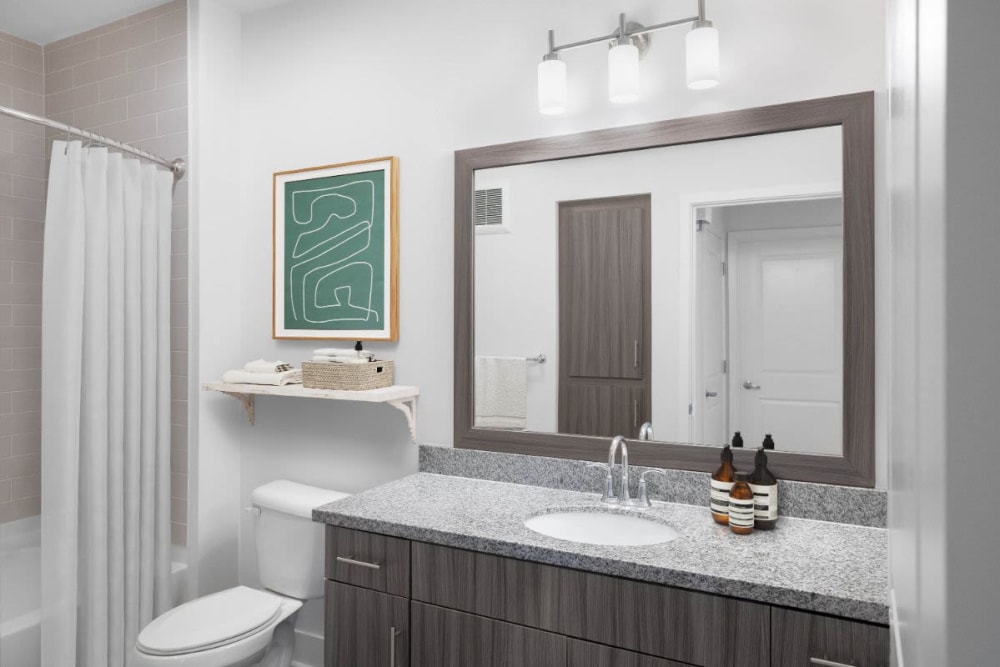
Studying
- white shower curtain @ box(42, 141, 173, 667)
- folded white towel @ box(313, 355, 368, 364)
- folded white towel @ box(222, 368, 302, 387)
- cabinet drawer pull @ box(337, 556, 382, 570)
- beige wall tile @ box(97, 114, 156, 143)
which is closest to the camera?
cabinet drawer pull @ box(337, 556, 382, 570)

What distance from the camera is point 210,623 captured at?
187 centimetres

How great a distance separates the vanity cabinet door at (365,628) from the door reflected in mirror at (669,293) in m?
0.65

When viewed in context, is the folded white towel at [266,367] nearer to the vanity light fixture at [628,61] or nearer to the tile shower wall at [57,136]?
the tile shower wall at [57,136]

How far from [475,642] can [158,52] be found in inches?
99.0

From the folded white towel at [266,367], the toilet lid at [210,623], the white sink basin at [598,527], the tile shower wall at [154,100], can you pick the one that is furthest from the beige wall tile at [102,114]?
the white sink basin at [598,527]

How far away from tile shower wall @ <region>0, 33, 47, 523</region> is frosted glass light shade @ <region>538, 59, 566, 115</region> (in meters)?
2.45

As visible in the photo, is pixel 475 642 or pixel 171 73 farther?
pixel 171 73

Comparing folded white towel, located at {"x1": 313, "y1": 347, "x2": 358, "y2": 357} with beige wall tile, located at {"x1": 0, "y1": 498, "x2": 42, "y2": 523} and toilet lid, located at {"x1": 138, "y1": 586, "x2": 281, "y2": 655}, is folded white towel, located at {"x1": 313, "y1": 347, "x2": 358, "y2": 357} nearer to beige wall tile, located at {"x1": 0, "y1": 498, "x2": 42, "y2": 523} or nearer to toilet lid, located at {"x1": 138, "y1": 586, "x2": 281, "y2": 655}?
toilet lid, located at {"x1": 138, "y1": 586, "x2": 281, "y2": 655}

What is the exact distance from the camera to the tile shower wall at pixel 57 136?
2.47 metres

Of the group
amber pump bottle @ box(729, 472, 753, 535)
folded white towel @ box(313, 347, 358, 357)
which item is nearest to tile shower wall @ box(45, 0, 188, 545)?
folded white towel @ box(313, 347, 358, 357)

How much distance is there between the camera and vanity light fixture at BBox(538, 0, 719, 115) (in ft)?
5.41

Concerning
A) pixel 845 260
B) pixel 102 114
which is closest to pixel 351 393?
pixel 845 260

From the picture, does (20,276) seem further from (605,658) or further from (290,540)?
(605,658)

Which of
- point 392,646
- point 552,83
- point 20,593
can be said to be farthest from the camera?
point 20,593
